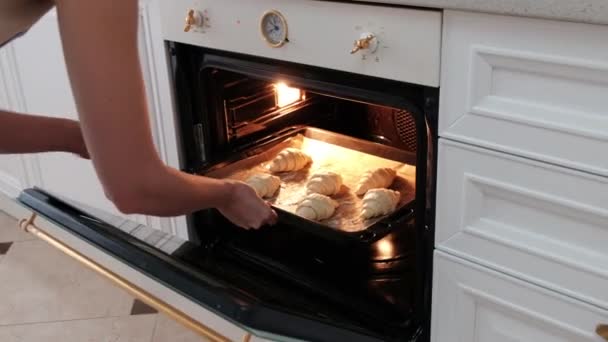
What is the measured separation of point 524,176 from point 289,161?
66 cm

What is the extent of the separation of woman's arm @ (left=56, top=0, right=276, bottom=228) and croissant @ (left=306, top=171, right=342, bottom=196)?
542 millimetres

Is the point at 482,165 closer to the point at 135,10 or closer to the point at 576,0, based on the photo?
the point at 576,0

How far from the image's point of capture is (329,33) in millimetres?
1089

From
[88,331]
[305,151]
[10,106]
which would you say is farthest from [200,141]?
[10,106]

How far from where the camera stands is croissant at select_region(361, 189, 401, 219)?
1312 mm

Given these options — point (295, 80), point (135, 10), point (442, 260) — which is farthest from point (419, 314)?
point (135, 10)

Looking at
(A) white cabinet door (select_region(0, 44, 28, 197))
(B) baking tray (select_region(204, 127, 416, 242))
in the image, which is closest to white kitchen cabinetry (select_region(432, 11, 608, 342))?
(B) baking tray (select_region(204, 127, 416, 242))

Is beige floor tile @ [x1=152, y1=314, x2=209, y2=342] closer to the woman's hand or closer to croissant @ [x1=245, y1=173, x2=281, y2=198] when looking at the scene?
croissant @ [x1=245, y1=173, x2=281, y2=198]

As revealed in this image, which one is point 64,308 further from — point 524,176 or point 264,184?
point 524,176

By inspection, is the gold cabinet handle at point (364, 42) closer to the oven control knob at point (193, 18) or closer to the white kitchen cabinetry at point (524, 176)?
the white kitchen cabinetry at point (524, 176)

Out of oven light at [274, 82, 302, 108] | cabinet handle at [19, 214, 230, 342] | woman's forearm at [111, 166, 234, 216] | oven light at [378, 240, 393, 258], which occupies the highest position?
woman's forearm at [111, 166, 234, 216]

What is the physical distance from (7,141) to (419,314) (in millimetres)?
714

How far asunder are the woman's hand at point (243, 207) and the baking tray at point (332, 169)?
17 cm

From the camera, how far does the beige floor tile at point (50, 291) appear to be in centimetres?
196
